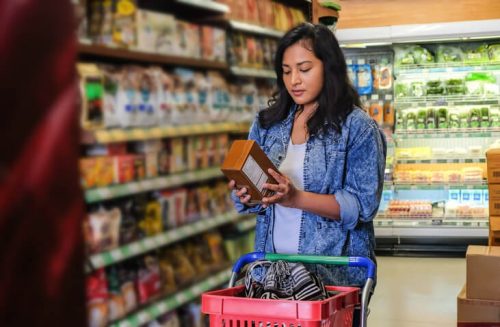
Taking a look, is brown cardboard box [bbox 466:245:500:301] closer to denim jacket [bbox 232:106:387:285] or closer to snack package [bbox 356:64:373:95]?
denim jacket [bbox 232:106:387:285]

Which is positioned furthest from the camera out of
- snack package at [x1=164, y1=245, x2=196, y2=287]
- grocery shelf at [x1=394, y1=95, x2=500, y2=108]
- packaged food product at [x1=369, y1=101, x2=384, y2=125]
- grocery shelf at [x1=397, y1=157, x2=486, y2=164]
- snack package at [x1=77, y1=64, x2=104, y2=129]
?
packaged food product at [x1=369, y1=101, x2=384, y2=125]

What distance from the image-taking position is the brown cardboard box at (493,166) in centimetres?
373

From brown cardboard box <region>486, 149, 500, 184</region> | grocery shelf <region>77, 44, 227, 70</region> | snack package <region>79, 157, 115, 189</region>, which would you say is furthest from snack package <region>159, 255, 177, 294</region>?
brown cardboard box <region>486, 149, 500, 184</region>

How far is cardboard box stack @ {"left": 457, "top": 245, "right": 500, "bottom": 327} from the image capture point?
308cm

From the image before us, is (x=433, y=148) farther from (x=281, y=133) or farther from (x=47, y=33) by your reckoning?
(x=47, y=33)

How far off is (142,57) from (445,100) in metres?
4.41

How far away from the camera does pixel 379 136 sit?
220 cm

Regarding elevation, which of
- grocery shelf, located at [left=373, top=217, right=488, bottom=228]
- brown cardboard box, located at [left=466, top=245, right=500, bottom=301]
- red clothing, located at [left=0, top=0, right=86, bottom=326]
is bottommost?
grocery shelf, located at [left=373, top=217, right=488, bottom=228]

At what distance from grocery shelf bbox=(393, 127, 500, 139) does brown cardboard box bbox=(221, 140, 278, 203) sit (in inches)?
198

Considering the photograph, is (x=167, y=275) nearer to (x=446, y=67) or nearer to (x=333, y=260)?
(x=333, y=260)

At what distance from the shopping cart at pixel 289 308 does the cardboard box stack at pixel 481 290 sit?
1270 millimetres

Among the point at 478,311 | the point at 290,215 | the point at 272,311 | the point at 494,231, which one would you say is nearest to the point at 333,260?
the point at 290,215

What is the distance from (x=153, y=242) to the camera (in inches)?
114

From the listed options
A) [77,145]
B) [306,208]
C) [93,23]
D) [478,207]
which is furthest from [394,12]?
[77,145]
